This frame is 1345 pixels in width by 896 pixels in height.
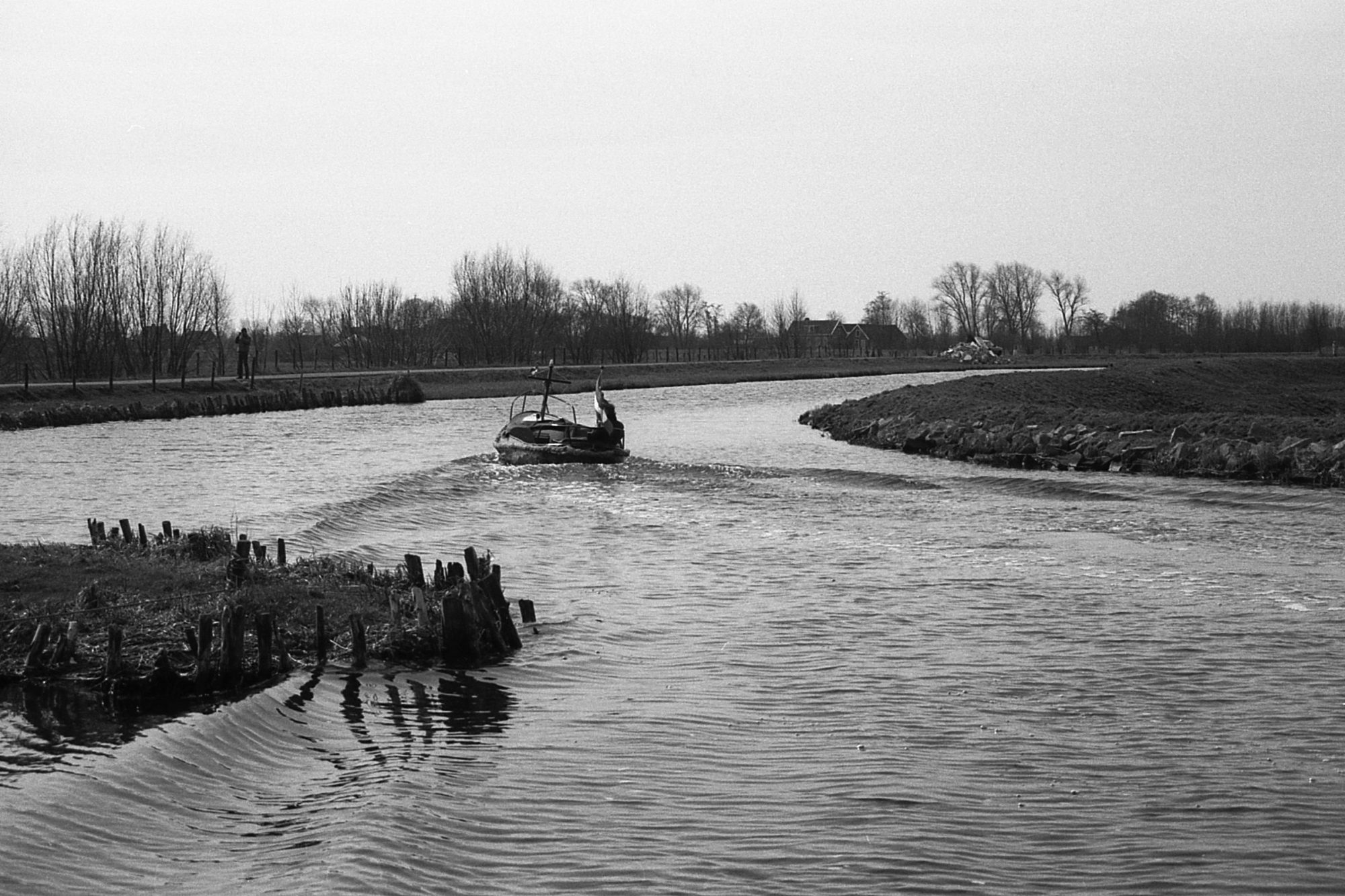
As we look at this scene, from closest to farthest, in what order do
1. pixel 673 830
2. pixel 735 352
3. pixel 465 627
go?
pixel 673 830, pixel 465 627, pixel 735 352

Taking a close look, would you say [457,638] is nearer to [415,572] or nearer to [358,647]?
[358,647]

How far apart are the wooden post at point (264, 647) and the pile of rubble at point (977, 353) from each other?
4733 inches

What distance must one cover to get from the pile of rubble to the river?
110 meters

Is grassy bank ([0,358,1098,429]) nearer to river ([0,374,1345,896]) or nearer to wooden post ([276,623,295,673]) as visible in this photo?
river ([0,374,1345,896])

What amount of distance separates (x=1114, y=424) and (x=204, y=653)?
29.2 meters

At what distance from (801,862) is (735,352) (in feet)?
475

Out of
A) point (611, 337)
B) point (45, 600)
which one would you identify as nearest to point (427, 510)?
point (45, 600)

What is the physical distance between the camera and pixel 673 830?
340 inches

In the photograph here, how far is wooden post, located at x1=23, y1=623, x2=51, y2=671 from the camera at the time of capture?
38.2 ft

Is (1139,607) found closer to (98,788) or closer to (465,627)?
(465,627)

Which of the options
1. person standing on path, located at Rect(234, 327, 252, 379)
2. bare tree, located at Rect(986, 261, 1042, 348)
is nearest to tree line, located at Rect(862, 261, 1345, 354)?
bare tree, located at Rect(986, 261, 1042, 348)

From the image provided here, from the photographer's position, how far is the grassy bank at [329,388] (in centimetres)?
5403

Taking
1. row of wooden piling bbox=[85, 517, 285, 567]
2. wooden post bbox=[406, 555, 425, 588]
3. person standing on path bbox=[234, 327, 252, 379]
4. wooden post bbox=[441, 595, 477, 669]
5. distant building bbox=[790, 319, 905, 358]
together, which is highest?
distant building bbox=[790, 319, 905, 358]

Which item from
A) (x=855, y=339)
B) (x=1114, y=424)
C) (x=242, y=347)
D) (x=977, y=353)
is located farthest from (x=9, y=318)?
(x=855, y=339)
